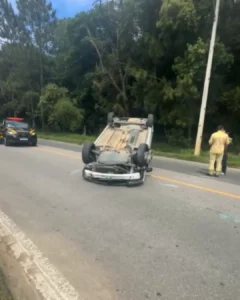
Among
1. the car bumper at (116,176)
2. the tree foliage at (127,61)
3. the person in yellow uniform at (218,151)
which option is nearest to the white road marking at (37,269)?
the car bumper at (116,176)

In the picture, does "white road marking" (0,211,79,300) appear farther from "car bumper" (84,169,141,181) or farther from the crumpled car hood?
the crumpled car hood

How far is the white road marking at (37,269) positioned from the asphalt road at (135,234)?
10 cm

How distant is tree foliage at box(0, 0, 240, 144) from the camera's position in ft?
68.1

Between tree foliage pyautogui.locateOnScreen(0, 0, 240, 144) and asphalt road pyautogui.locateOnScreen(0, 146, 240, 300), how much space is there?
1348cm

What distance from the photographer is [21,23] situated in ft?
137

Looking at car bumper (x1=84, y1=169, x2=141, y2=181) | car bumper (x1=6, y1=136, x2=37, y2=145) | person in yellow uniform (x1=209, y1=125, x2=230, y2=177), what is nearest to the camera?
car bumper (x1=84, y1=169, x2=141, y2=181)

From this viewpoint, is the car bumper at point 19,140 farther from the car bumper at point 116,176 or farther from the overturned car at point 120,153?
the car bumper at point 116,176

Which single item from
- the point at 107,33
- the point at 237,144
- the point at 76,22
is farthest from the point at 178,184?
the point at 76,22

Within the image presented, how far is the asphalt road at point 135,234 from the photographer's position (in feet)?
12.4

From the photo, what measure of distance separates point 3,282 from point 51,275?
0.55 m

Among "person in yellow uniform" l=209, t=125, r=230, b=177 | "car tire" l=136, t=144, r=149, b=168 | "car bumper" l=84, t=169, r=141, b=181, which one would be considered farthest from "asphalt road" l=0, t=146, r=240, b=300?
"person in yellow uniform" l=209, t=125, r=230, b=177

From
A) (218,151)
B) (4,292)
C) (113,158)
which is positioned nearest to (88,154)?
(113,158)

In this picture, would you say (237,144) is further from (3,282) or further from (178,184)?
(3,282)

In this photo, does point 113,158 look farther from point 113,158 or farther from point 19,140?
point 19,140
